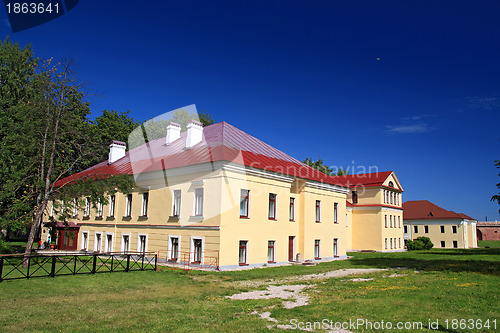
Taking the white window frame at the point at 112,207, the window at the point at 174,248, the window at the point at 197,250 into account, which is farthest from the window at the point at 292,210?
the white window frame at the point at 112,207

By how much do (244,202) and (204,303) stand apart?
11466 mm

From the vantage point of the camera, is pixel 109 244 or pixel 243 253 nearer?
pixel 243 253

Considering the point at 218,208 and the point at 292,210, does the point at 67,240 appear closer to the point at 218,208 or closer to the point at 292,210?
the point at 218,208

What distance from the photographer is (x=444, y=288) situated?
536 inches

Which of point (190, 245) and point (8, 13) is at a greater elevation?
point (8, 13)

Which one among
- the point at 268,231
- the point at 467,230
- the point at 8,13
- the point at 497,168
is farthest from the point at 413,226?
the point at 8,13

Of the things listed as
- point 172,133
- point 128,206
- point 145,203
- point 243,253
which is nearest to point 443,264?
point 243,253

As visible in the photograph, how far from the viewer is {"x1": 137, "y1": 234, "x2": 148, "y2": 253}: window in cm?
2573

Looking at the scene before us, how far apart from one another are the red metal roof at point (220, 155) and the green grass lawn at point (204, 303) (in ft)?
28.3

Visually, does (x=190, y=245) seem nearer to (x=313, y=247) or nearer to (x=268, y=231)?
(x=268, y=231)

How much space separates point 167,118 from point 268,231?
34.9m

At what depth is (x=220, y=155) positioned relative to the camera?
70.9ft

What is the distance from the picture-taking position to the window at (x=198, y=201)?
2249 centimetres

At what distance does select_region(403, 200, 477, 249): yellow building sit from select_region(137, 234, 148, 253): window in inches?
1962
